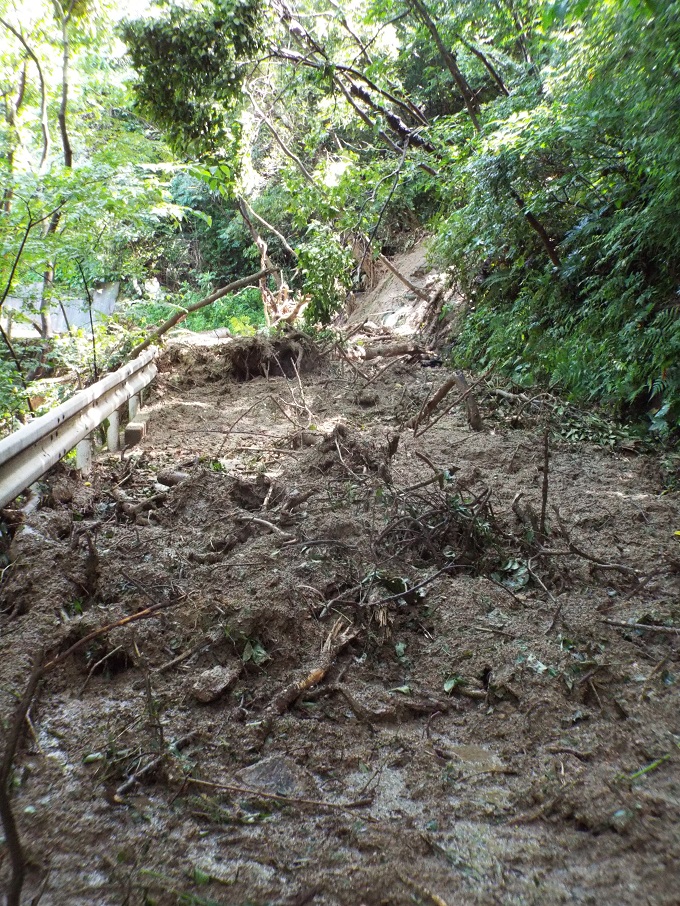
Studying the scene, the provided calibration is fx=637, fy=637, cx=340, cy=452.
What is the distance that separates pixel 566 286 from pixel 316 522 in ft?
18.7

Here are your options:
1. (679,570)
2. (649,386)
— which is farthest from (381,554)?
(649,386)

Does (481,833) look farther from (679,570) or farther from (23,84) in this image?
(23,84)

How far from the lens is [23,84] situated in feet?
35.0

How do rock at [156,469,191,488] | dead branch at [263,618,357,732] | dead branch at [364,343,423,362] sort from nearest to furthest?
1. dead branch at [263,618,357,732]
2. rock at [156,469,191,488]
3. dead branch at [364,343,423,362]

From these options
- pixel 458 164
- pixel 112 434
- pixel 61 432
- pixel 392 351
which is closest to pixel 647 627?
pixel 61 432

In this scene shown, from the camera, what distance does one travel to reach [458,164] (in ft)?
32.2

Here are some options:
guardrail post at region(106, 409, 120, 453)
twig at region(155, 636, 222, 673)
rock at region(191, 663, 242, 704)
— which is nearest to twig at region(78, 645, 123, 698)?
twig at region(155, 636, 222, 673)

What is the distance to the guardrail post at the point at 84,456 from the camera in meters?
5.07

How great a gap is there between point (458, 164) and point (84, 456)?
752 centimetres

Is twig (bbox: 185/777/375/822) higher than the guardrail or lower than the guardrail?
lower

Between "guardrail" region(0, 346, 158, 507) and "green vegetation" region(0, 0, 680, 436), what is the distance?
1.00 m

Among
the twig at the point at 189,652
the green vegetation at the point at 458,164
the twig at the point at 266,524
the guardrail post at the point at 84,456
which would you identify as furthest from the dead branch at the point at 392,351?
the twig at the point at 189,652

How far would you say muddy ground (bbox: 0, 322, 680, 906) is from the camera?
1.68 m

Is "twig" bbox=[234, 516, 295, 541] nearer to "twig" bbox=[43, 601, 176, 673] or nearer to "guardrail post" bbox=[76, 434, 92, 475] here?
"twig" bbox=[43, 601, 176, 673]
